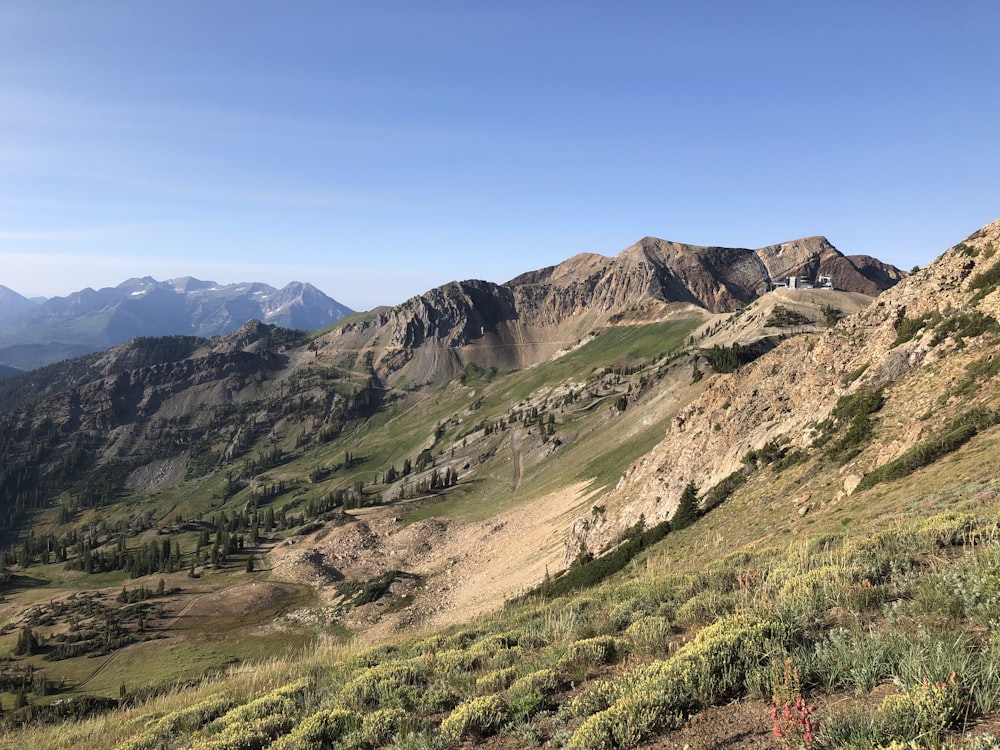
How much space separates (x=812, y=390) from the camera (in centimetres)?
4516

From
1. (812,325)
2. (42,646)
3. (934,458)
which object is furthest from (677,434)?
(42,646)

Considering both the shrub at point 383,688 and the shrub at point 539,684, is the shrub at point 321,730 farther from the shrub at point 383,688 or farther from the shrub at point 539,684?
the shrub at point 539,684

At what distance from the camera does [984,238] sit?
3981 centimetres

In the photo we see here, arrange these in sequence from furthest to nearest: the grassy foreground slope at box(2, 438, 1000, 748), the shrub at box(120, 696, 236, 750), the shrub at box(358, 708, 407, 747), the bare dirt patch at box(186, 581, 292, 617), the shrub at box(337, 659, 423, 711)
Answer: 1. the bare dirt patch at box(186, 581, 292, 617)
2. the shrub at box(120, 696, 236, 750)
3. the shrub at box(337, 659, 423, 711)
4. the shrub at box(358, 708, 407, 747)
5. the grassy foreground slope at box(2, 438, 1000, 748)

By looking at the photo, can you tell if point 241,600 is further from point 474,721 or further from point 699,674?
point 699,674

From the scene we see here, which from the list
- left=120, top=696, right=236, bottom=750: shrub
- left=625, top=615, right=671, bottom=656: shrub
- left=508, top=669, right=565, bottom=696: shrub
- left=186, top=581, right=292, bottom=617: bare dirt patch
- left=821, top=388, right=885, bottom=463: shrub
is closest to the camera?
left=508, top=669, right=565, bottom=696: shrub

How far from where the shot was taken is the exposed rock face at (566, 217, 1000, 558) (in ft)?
108

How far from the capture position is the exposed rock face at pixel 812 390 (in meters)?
33.0

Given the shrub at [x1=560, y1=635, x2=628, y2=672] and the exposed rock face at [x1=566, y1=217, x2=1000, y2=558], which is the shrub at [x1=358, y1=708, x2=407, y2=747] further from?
the exposed rock face at [x1=566, y1=217, x2=1000, y2=558]

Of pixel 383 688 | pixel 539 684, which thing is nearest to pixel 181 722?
pixel 383 688

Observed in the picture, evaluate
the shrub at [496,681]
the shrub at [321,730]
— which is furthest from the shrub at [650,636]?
the shrub at [321,730]

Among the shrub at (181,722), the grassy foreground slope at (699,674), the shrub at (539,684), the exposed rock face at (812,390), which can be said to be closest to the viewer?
the grassy foreground slope at (699,674)

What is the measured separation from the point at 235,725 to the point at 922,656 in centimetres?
1381

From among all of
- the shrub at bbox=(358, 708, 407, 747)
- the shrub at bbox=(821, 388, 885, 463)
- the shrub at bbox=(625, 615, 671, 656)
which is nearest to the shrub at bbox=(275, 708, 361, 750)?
the shrub at bbox=(358, 708, 407, 747)
